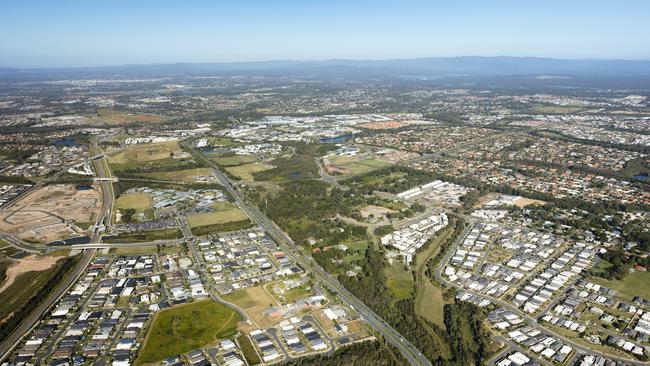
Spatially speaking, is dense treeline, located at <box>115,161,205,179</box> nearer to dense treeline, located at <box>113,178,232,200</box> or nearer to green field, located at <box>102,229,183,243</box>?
dense treeline, located at <box>113,178,232,200</box>

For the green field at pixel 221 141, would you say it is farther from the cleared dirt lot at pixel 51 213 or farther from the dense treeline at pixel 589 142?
A: the dense treeline at pixel 589 142

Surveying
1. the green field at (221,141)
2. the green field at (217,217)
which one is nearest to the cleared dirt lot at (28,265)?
the green field at (217,217)

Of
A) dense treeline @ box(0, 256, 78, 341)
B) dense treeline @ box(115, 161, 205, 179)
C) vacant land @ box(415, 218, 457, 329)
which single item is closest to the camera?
dense treeline @ box(0, 256, 78, 341)

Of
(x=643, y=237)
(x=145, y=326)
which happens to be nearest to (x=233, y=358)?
(x=145, y=326)

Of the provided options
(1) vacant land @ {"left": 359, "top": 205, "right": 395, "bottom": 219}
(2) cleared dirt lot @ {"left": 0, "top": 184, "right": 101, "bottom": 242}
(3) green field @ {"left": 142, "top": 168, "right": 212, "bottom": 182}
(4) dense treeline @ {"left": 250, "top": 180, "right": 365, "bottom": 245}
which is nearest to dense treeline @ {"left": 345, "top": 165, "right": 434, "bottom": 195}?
(4) dense treeline @ {"left": 250, "top": 180, "right": 365, "bottom": 245}

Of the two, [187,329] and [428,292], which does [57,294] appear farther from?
[428,292]

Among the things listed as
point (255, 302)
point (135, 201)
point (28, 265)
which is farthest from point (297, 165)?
point (255, 302)
